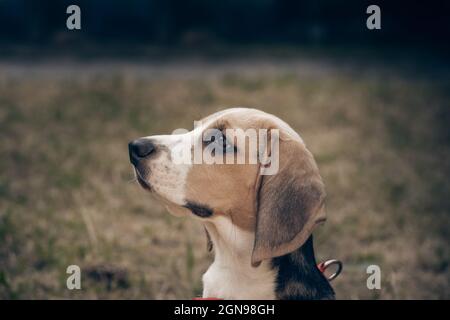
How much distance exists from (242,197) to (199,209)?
244mm

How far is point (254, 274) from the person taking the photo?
10.5 ft

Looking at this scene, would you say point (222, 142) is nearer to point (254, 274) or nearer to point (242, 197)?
point (242, 197)

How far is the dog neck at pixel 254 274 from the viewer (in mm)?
3180

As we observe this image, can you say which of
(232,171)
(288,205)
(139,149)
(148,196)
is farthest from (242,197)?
(148,196)

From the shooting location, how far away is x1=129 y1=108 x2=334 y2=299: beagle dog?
3.12m

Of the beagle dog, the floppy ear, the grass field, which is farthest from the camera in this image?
the grass field

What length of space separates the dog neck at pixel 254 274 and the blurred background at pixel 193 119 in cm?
134

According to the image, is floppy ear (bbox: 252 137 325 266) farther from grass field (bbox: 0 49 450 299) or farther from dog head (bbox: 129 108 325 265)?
grass field (bbox: 0 49 450 299)

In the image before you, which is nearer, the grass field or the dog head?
the dog head

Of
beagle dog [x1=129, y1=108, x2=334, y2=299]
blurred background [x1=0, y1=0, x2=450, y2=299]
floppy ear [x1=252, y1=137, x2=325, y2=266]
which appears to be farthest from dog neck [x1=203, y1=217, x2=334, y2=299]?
blurred background [x1=0, y1=0, x2=450, y2=299]

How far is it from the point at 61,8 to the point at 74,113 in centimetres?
635

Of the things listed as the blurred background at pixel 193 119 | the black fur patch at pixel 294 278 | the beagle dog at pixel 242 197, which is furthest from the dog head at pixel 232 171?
the blurred background at pixel 193 119

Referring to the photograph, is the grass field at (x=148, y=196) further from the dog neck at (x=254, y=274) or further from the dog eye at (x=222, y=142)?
the dog eye at (x=222, y=142)

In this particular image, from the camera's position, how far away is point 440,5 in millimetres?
14922
